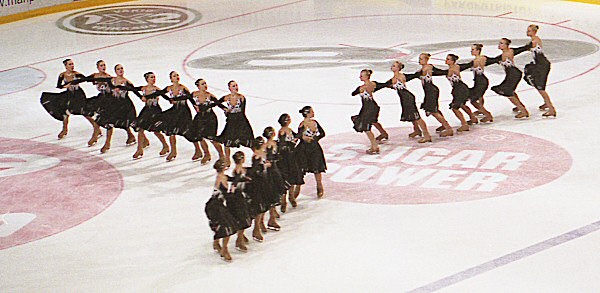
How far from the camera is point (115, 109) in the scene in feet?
50.7

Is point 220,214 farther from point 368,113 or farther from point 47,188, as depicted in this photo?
point 368,113

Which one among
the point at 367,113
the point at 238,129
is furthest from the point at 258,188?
the point at 367,113

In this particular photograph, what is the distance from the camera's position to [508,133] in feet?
50.1

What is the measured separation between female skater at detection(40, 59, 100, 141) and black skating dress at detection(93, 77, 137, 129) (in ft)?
1.65

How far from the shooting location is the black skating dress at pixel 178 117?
579 inches

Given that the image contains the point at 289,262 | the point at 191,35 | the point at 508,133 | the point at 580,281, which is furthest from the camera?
the point at 191,35

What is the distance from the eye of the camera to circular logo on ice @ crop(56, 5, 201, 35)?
979 inches

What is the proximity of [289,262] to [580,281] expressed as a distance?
9.89ft

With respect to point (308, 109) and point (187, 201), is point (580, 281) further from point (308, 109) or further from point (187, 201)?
point (187, 201)

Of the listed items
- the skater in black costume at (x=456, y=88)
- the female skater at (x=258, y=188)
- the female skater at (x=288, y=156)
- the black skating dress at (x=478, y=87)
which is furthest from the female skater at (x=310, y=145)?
the black skating dress at (x=478, y=87)

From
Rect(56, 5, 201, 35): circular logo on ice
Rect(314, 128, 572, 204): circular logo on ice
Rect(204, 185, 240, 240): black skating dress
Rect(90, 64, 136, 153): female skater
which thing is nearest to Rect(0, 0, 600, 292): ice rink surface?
→ Rect(314, 128, 572, 204): circular logo on ice

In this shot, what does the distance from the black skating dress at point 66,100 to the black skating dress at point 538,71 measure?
6.92 meters

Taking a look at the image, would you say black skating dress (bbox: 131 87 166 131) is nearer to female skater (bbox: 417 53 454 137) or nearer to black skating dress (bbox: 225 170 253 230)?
female skater (bbox: 417 53 454 137)

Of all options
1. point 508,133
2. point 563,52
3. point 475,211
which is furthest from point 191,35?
point 475,211
